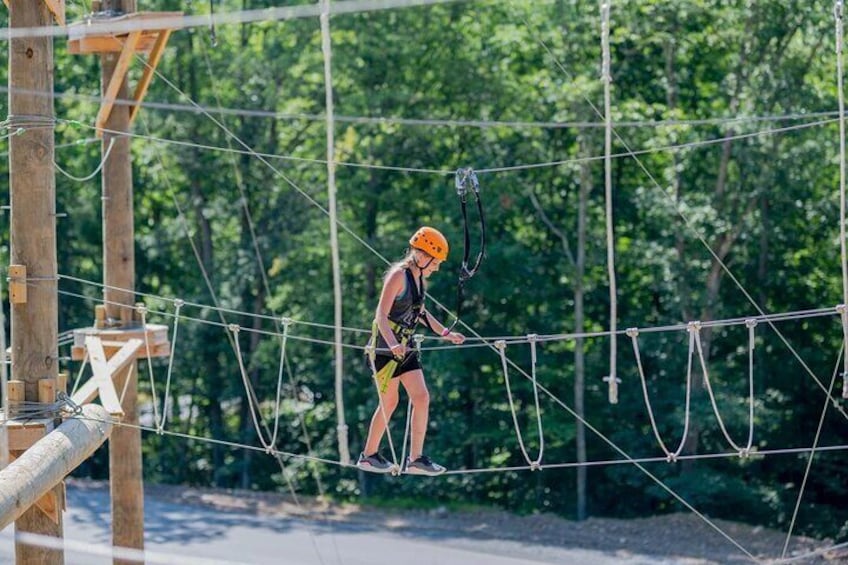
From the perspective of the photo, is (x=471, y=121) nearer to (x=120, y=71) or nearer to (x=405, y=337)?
(x=120, y=71)

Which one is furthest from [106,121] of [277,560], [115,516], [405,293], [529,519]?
[529,519]

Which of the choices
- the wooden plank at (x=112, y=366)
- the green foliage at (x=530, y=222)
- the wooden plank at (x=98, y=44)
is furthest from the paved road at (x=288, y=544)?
the wooden plank at (x=98, y=44)

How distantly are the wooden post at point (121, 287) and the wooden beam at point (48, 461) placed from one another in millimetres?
1721

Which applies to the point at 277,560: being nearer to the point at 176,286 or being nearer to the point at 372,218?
the point at 372,218

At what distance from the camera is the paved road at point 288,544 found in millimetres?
15422

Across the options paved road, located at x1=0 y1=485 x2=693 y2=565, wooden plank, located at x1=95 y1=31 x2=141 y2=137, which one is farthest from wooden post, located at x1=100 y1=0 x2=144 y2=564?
paved road, located at x1=0 y1=485 x2=693 y2=565

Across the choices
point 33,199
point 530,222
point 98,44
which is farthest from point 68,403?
point 530,222

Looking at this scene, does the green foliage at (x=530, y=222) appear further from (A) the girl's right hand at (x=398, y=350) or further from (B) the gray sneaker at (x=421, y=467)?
(A) the girl's right hand at (x=398, y=350)

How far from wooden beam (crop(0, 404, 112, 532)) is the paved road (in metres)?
6.49

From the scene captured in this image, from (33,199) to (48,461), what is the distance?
1599mm

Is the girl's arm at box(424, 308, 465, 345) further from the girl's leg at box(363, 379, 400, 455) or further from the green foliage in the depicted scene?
the green foliage

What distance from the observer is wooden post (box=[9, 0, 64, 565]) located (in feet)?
25.8

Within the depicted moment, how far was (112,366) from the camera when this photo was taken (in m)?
9.68

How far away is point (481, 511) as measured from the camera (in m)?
19.2
